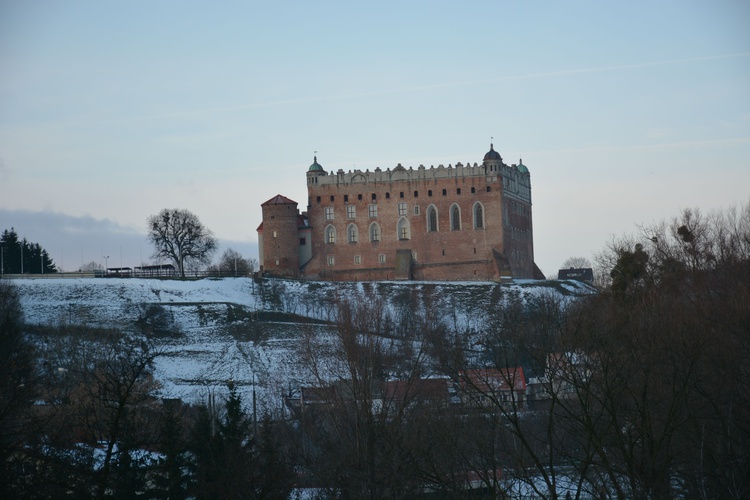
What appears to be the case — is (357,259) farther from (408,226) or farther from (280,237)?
(280,237)

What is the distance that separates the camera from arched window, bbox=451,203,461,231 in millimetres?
77875

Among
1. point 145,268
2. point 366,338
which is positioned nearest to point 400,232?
point 145,268

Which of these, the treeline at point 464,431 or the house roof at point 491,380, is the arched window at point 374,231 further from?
the treeline at point 464,431

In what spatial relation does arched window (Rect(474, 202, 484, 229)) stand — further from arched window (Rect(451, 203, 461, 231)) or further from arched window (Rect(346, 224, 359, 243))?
arched window (Rect(346, 224, 359, 243))

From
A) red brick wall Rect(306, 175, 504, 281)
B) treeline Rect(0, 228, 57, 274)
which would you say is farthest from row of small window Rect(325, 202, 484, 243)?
treeline Rect(0, 228, 57, 274)

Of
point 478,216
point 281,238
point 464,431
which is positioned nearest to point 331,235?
point 281,238

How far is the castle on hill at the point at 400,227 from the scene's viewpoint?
77312mm

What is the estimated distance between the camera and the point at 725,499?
2495cm

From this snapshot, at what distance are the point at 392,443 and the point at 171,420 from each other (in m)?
5.21

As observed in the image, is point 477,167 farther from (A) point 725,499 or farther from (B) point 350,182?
(A) point 725,499

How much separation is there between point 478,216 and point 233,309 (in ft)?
58.3

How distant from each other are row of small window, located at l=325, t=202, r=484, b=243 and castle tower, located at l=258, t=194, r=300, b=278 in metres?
2.51

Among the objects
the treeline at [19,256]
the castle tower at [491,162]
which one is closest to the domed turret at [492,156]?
the castle tower at [491,162]

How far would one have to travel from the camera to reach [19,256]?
84625mm
